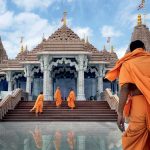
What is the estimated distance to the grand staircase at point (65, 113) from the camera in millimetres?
18359

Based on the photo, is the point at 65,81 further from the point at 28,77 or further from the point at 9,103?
the point at 9,103

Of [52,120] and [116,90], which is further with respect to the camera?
[116,90]

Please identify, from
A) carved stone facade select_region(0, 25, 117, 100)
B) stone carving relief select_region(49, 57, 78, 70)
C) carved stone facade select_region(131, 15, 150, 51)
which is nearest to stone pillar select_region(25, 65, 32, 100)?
carved stone facade select_region(0, 25, 117, 100)

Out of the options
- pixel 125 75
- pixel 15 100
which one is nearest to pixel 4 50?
pixel 15 100

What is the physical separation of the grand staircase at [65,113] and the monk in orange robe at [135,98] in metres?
14.2

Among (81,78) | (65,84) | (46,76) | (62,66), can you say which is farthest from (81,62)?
(65,84)

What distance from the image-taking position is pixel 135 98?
3.93m

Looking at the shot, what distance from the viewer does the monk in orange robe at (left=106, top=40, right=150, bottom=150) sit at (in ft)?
12.4

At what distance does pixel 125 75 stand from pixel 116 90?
1200 inches

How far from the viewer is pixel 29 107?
21188 millimetres

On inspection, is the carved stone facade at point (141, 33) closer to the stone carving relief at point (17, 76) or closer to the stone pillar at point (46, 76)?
the stone carving relief at point (17, 76)

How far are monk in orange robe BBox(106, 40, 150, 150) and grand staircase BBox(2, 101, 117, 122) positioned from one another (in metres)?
14.2

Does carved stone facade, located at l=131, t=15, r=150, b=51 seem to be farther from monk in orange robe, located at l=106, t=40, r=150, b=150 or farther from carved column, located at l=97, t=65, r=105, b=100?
monk in orange robe, located at l=106, t=40, r=150, b=150

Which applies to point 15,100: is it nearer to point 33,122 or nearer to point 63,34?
point 33,122
